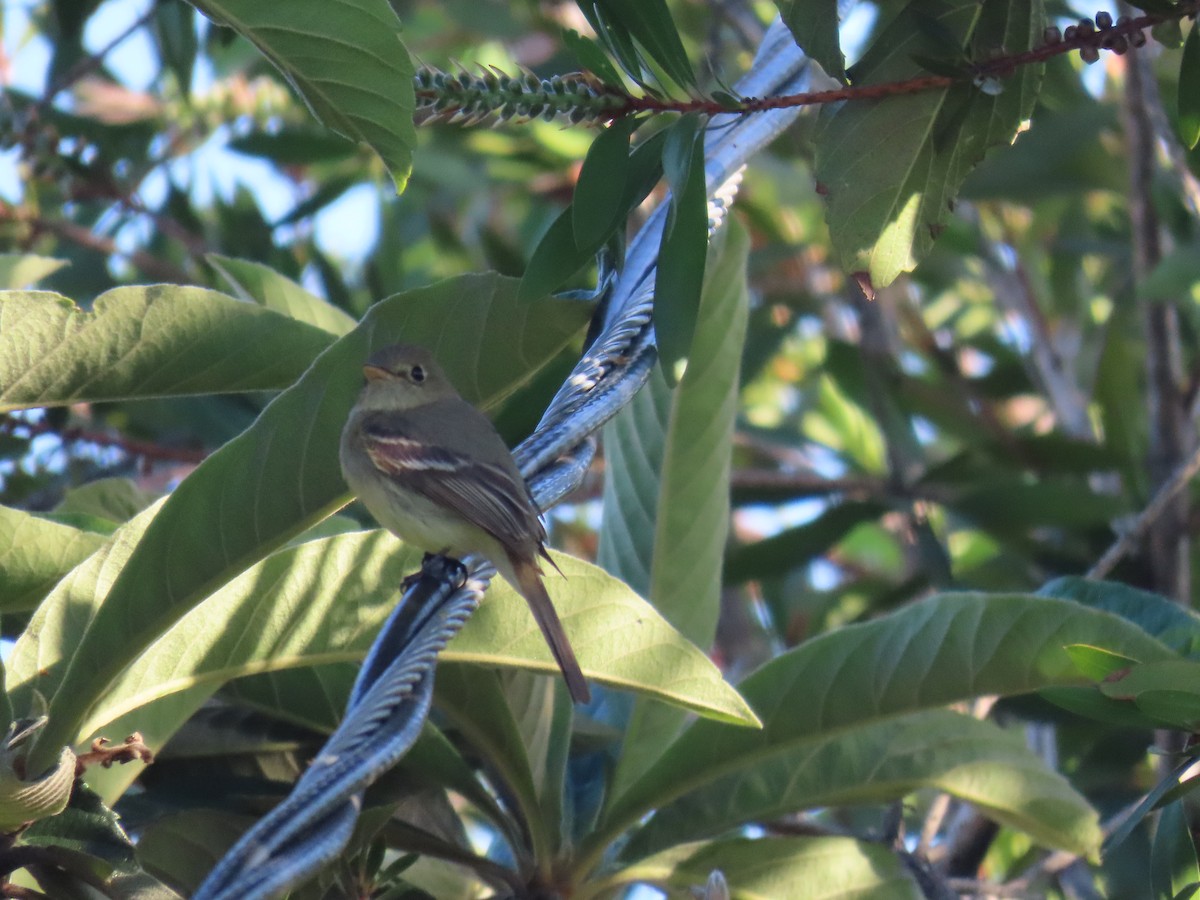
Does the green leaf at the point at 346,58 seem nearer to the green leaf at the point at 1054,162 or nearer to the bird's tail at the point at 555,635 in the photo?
the bird's tail at the point at 555,635

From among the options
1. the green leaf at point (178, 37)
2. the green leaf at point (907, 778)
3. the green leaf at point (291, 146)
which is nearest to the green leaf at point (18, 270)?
the green leaf at point (907, 778)

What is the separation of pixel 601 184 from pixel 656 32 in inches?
11.4

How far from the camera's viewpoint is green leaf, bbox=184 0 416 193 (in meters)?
2.23

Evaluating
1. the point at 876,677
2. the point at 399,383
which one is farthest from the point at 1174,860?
the point at 399,383

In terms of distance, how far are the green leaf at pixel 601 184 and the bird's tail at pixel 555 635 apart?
58cm

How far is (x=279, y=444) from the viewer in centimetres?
228

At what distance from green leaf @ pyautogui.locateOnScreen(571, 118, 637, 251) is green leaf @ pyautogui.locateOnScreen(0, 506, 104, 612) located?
0.98 meters

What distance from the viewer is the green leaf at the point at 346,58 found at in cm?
223

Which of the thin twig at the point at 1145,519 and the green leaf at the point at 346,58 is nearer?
the green leaf at the point at 346,58

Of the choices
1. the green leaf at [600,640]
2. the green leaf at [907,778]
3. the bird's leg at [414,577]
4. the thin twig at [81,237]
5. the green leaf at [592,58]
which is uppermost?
the thin twig at [81,237]

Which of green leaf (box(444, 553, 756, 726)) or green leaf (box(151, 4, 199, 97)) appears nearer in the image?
green leaf (box(444, 553, 756, 726))

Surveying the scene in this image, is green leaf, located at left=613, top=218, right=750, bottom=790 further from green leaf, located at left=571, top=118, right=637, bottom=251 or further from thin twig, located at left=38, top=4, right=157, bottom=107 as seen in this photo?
thin twig, located at left=38, top=4, right=157, bottom=107

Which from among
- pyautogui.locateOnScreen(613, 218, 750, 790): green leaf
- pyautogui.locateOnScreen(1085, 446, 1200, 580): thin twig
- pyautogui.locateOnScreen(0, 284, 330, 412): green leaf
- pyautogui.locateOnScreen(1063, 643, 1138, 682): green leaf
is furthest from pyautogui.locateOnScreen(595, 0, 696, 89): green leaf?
pyautogui.locateOnScreen(1085, 446, 1200, 580): thin twig

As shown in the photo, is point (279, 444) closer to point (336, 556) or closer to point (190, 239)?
point (336, 556)
